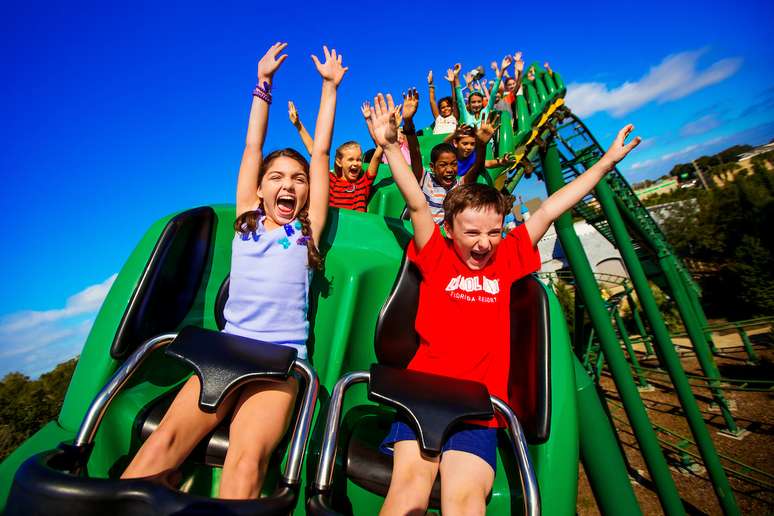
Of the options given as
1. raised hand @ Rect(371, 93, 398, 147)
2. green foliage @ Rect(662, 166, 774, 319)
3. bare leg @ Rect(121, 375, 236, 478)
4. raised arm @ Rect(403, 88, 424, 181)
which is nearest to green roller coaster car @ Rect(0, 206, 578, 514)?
bare leg @ Rect(121, 375, 236, 478)

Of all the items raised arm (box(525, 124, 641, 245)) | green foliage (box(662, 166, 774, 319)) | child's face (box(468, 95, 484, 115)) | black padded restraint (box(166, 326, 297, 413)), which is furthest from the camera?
green foliage (box(662, 166, 774, 319))

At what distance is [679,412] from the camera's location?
6.94m

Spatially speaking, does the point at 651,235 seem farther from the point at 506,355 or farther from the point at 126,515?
the point at 126,515

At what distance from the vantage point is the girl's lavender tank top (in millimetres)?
1260

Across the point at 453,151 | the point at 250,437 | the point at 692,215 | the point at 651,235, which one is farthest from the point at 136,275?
the point at 692,215

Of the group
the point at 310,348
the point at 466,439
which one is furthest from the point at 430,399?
the point at 310,348

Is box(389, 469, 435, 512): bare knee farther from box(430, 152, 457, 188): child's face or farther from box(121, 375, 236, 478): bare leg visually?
box(430, 152, 457, 188): child's face

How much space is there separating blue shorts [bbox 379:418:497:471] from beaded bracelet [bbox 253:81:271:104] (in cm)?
137

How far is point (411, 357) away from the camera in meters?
1.37

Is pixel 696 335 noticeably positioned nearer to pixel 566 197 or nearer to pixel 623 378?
pixel 623 378

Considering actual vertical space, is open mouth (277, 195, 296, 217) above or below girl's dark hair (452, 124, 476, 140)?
below

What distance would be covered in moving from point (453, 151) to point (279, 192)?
49.4 inches

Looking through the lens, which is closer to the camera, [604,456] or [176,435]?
[176,435]

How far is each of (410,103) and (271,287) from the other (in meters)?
1.34
